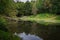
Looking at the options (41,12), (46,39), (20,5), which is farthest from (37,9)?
(46,39)

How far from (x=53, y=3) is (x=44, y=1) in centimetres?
408

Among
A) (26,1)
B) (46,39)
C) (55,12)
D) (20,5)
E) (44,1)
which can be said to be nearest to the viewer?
(46,39)

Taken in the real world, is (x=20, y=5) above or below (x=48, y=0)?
below

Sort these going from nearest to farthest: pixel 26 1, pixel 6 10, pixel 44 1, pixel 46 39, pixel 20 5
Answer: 1. pixel 46 39
2. pixel 6 10
3. pixel 44 1
4. pixel 20 5
5. pixel 26 1

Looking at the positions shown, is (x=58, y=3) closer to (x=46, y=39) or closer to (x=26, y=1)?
Result: (x=26, y=1)

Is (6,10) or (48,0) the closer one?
(6,10)

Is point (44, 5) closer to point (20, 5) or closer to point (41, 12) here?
point (41, 12)

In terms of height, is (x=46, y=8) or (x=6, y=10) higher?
(x=6, y=10)

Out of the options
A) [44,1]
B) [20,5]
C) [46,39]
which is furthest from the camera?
[20,5]

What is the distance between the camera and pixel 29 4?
90688 mm

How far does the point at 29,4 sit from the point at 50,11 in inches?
881

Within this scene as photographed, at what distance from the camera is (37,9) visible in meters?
75.7

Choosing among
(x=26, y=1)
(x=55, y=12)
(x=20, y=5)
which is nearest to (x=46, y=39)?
(x=55, y=12)

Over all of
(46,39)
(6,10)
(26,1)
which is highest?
(46,39)
